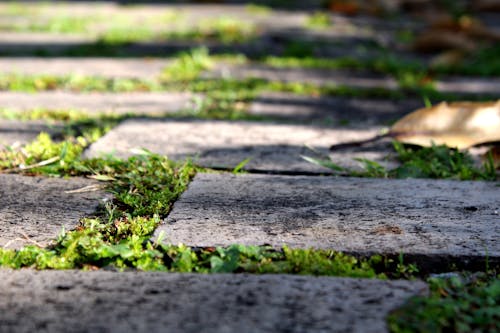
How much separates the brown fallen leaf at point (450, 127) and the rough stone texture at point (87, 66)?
1432mm

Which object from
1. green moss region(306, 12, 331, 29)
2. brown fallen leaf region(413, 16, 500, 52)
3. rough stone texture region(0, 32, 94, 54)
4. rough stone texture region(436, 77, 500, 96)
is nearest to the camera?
rough stone texture region(436, 77, 500, 96)

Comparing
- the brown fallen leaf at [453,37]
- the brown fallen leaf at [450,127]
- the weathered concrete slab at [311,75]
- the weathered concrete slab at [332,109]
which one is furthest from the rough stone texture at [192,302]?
the brown fallen leaf at [453,37]

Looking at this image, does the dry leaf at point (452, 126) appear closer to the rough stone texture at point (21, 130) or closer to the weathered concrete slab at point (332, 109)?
the weathered concrete slab at point (332, 109)

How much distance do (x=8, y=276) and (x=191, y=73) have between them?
7.00 ft

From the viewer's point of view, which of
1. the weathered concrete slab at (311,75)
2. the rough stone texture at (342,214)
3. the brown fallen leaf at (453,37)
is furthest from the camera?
the brown fallen leaf at (453,37)

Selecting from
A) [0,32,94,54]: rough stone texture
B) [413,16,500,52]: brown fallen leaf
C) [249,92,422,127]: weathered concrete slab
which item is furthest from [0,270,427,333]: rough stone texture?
[413,16,500,52]: brown fallen leaf

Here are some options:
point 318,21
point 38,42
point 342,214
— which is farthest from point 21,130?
point 318,21

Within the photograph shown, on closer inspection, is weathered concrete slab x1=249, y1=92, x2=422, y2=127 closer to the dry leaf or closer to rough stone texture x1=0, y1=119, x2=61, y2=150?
the dry leaf

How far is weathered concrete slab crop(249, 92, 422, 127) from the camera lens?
255cm

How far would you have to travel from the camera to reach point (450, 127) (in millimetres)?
2045

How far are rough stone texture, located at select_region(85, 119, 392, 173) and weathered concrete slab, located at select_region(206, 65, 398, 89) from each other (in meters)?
0.87

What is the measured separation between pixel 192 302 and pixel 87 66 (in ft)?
8.16

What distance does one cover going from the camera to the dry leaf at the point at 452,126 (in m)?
2.00

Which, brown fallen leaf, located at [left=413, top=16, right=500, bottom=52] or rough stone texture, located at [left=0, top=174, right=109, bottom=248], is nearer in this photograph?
rough stone texture, located at [left=0, top=174, right=109, bottom=248]
